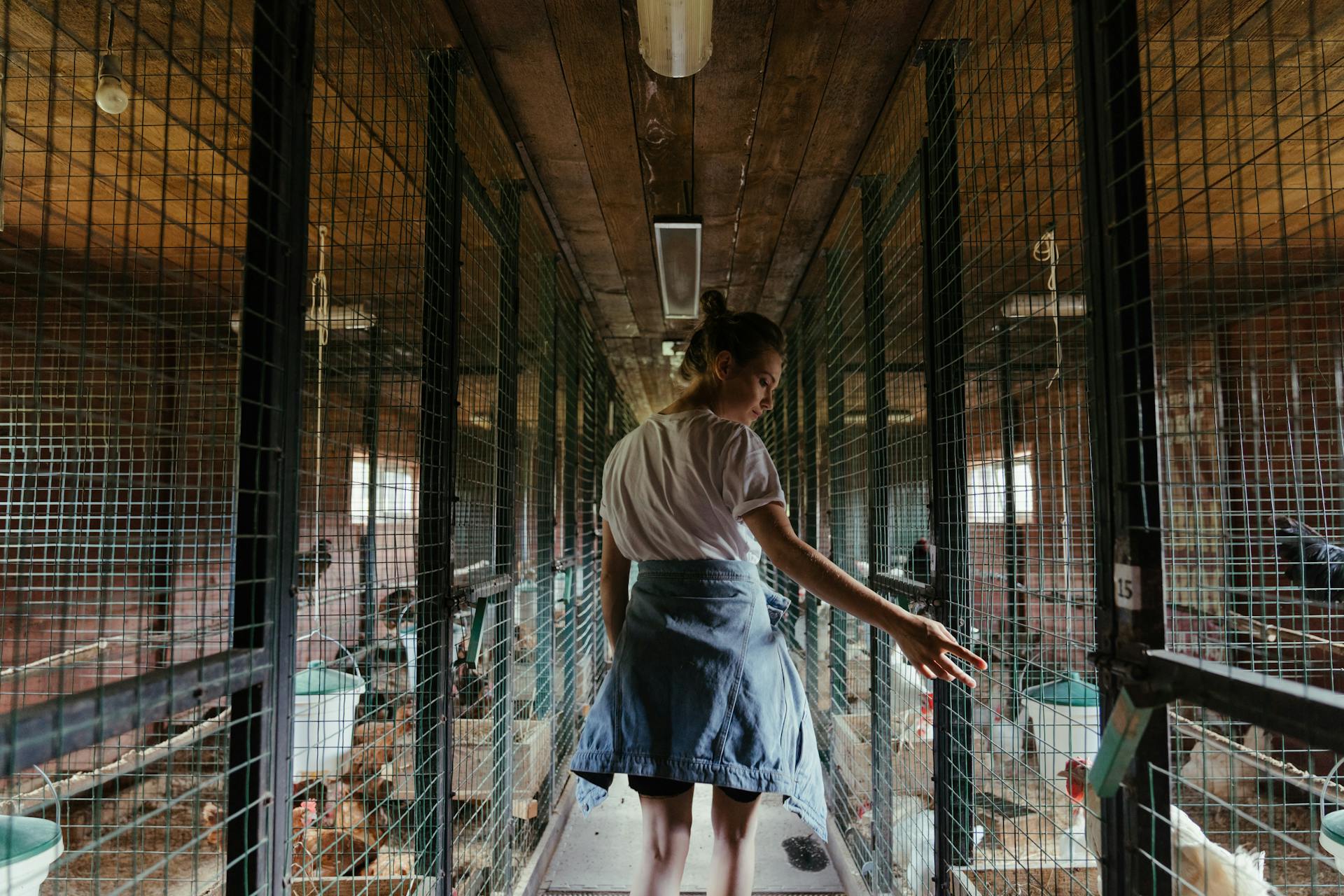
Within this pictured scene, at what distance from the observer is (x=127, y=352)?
438 cm

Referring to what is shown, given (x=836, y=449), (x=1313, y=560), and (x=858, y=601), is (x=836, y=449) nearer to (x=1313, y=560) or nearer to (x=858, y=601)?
(x=1313, y=560)

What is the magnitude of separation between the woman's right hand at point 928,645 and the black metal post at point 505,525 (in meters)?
1.52

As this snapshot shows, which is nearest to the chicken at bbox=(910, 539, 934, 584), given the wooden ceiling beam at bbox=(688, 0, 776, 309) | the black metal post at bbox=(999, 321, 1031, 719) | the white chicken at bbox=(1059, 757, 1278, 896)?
the black metal post at bbox=(999, 321, 1031, 719)

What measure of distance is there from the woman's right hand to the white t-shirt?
1.09 ft

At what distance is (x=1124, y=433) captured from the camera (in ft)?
3.25

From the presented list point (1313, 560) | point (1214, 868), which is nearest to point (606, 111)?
point (1214, 868)

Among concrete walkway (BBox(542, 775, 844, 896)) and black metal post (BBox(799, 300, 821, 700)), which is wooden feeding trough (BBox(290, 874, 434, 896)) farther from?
black metal post (BBox(799, 300, 821, 700))

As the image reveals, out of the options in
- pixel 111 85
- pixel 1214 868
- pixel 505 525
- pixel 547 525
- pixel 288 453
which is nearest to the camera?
pixel 288 453

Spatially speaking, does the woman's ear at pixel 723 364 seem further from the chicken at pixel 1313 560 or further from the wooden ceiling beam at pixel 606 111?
the chicken at pixel 1313 560

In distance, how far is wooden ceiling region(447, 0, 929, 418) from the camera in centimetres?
206

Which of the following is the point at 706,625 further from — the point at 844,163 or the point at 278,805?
the point at 844,163

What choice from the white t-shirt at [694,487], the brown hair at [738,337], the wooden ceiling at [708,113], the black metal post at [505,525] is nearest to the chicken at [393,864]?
the black metal post at [505,525]

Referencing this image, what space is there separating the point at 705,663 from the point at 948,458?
0.86 meters

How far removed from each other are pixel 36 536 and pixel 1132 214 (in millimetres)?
4125
